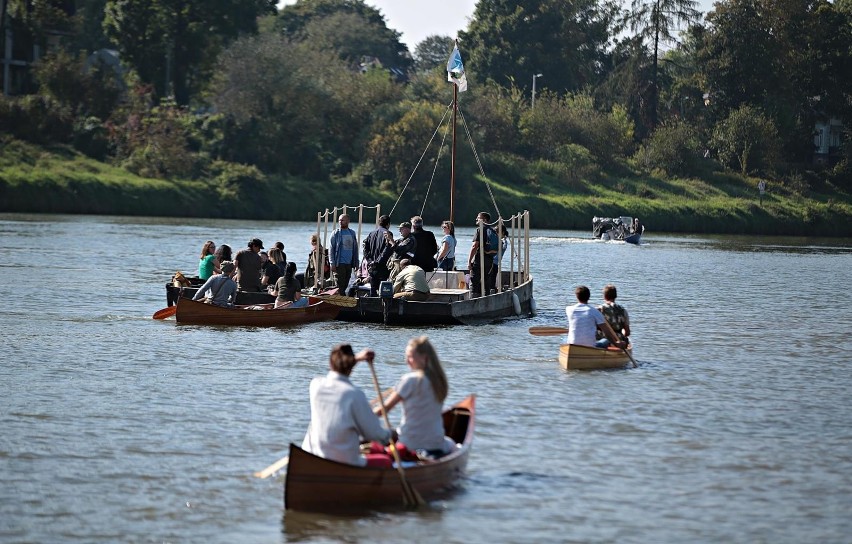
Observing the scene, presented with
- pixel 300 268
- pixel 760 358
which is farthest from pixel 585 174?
pixel 760 358

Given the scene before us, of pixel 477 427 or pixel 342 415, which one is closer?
pixel 342 415

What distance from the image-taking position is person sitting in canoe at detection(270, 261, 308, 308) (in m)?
29.5

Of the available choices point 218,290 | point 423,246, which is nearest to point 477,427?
point 218,290

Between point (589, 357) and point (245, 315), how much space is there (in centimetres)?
836

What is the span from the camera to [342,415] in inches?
520

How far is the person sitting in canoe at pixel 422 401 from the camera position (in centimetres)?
1362

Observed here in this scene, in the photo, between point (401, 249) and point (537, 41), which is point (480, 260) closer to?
point (401, 249)

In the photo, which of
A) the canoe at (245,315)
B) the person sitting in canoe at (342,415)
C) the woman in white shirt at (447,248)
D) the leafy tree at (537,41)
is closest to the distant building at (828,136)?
the leafy tree at (537,41)

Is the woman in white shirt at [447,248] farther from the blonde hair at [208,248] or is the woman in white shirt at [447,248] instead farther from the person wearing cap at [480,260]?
the blonde hair at [208,248]

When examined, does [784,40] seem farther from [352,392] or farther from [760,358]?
[352,392]

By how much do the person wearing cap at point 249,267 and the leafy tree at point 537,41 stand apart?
101 meters

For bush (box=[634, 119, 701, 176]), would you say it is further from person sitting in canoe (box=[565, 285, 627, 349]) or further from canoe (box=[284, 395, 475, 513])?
canoe (box=[284, 395, 475, 513])

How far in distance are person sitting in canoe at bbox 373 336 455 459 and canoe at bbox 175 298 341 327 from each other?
15137 mm

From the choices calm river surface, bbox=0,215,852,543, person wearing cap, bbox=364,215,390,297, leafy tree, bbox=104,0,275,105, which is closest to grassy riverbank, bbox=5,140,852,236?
leafy tree, bbox=104,0,275,105
